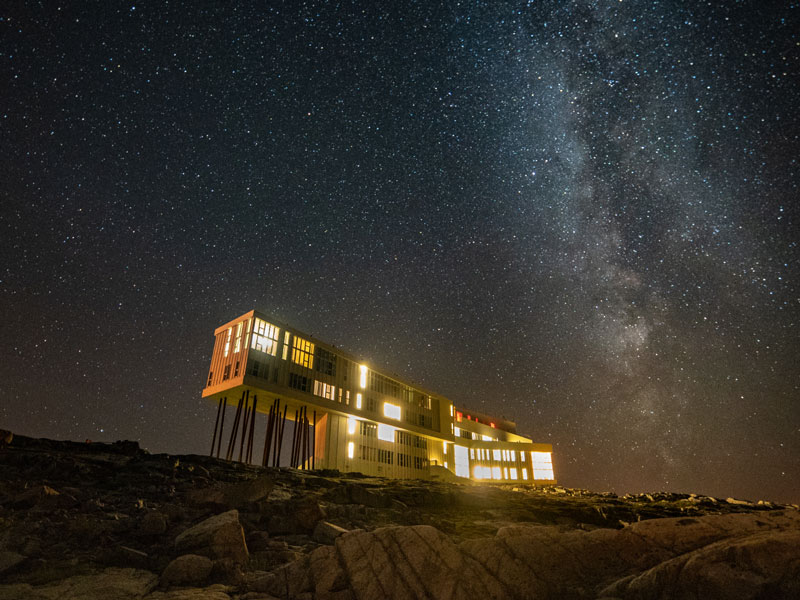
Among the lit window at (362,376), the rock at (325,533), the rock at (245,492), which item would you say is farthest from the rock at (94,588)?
the lit window at (362,376)

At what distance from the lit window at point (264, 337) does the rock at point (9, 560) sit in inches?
1588

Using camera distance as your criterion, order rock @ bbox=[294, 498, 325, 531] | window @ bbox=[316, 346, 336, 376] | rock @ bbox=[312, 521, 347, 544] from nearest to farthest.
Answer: rock @ bbox=[312, 521, 347, 544]
rock @ bbox=[294, 498, 325, 531]
window @ bbox=[316, 346, 336, 376]

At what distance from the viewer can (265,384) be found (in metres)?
49.8

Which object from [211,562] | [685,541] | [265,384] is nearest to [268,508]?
[211,562]

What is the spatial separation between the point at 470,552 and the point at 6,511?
13.1m

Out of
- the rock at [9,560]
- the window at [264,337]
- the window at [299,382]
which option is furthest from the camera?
the window at [299,382]

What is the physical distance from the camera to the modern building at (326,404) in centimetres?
5078

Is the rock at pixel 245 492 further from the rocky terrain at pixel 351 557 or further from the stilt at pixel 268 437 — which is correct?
the stilt at pixel 268 437

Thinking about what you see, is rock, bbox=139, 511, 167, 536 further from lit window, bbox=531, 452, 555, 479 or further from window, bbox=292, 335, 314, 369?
lit window, bbox=531, 452, 555, 479

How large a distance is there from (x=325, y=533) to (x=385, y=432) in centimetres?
5241

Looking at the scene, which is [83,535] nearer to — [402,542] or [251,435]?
[402,542]

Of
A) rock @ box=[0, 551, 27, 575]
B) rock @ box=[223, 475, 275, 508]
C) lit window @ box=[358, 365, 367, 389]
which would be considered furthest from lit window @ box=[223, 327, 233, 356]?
rock @ box=[0, 551, 27, 575]

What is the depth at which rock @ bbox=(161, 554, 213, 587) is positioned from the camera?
993cm

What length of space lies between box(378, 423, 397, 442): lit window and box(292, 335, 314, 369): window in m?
15.7
